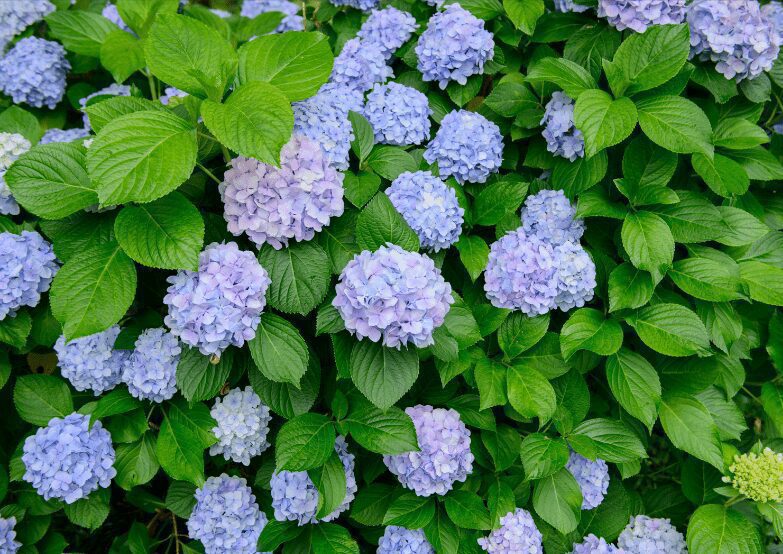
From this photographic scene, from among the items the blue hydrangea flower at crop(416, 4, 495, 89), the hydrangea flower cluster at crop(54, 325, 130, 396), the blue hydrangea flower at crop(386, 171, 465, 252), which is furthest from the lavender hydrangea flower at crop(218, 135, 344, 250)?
the blue hydrangea flower at crop(416, 4, 495, 89)

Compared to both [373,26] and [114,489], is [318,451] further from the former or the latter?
[373,26]

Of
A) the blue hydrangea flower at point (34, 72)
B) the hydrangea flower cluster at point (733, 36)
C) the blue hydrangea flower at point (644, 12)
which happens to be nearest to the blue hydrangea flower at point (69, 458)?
the blue hydrangea flower at point (34, 72)

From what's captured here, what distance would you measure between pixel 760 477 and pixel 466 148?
140 centimetres

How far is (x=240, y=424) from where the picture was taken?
1902 mm

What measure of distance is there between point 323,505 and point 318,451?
0.59ft

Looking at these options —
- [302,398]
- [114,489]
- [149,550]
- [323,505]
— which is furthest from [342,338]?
[114,489]

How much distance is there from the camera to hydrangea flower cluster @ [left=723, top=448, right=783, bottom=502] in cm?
202

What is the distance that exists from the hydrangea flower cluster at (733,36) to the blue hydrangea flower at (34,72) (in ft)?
8.03

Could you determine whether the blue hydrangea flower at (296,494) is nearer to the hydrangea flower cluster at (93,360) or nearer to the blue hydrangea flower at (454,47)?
the hydrangea flower cluster at (93,360)

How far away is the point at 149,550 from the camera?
7.35 feet

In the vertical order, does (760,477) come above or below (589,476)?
above

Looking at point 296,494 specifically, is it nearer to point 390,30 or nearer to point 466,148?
point 466,148

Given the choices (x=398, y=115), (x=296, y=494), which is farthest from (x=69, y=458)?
(x=398, y=115)

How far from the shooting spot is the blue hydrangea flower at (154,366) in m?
1.87
